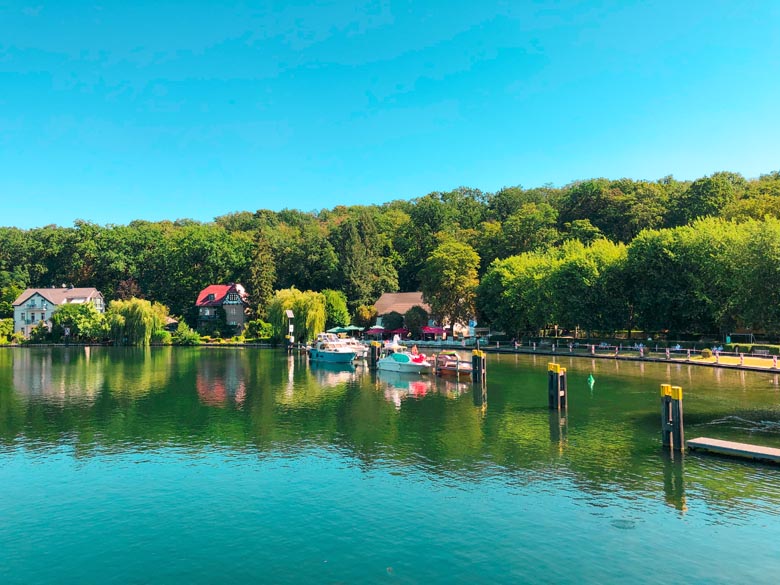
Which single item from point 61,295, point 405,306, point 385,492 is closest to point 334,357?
point 405,306

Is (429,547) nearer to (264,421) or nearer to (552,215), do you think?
(264,421)

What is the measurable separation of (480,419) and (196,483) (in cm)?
1543

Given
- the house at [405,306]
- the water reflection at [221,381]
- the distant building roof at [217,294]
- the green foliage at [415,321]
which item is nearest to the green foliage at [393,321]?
the house at [405,306]

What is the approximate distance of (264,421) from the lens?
31.2m

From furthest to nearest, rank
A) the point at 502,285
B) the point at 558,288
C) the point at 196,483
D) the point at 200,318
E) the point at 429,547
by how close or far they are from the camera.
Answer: the point at 200,318, the point at 502,285, the point at 558,288, the point at 196,483, the point at 429,547

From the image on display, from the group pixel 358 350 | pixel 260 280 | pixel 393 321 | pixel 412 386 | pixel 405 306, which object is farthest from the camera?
pixel 405 306

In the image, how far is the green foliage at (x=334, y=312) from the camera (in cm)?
9112

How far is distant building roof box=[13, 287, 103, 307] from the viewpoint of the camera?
340ft

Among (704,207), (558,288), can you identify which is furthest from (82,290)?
(704,207)

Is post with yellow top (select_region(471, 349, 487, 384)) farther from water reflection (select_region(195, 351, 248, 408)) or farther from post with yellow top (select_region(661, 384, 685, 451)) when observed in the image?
post with yellow top (select_region(661, 384, 685, 451))

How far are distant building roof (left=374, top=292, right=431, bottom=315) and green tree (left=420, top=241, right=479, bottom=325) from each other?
6135mm

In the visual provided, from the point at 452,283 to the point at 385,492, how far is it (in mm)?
67360

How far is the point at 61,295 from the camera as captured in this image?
346 feet

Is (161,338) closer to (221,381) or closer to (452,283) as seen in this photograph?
(452,283)
